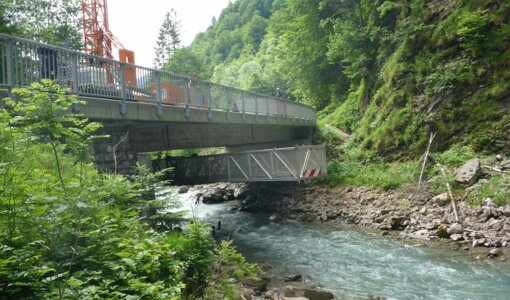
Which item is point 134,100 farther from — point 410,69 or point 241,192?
point 241,192

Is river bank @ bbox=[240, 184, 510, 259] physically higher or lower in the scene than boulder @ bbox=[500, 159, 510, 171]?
lower

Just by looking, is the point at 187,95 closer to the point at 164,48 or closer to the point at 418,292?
the point at 418,292

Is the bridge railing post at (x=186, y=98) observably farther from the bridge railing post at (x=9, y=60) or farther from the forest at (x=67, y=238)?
the forest at (x=67, y=238)

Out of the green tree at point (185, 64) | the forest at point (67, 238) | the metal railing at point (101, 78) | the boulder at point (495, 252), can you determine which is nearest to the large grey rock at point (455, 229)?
the boulder at point (495, 252)

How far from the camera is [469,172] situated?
1398cm

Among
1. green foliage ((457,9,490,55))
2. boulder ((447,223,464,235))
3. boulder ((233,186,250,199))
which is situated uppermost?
green foliage ((457,9,490,55))

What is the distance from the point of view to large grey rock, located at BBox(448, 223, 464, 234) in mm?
11961

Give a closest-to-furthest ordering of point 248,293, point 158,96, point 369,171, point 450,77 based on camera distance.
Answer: point 248,293 < point 158,96 < point 450,77 < point 369,171

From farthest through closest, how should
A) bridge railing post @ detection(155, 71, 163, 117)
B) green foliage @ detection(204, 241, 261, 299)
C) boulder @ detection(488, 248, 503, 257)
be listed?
bridge railing post @ detection(155, 71, 163, 117)
boulder @ detection(488, 248, 503, 257)
green foliage @ detection(204, 241, 261, 299)

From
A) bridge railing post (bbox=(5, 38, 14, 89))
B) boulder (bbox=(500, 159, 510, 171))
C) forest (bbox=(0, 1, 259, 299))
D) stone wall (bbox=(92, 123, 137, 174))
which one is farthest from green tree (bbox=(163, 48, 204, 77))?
forest (bbox=(0, 1, 259, 299))

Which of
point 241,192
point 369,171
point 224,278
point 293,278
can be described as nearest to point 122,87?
point 224,278

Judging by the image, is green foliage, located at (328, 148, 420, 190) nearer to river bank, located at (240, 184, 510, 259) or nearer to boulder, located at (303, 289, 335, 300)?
river bank, located at (240, 184, 510, 259)

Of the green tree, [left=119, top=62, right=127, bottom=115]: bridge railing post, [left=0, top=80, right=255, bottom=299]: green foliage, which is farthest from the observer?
the green tree

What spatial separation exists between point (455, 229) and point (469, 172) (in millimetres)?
3001
